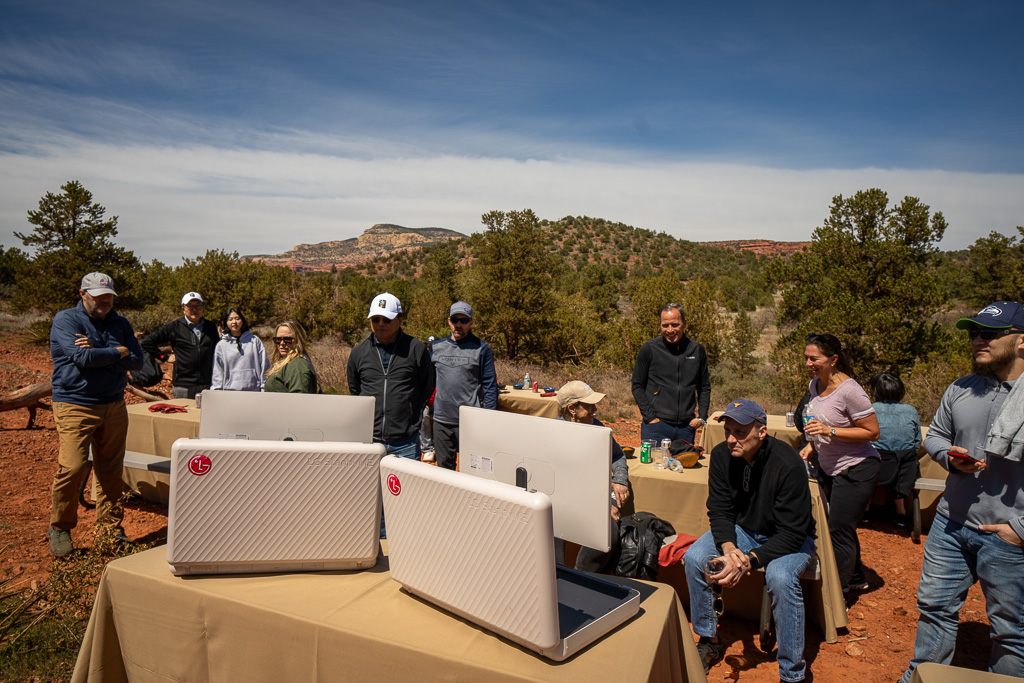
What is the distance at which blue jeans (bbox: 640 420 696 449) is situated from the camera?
15.6ft

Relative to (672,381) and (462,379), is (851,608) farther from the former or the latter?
(462,379)

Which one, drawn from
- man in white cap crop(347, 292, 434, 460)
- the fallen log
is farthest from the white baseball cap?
the fallen log

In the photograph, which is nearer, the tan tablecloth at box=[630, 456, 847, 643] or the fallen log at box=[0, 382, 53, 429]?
the tan tablecloth at box=[630, 456, 847, 643]

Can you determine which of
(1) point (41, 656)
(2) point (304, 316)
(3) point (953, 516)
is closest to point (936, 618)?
(3) point (953, 516)

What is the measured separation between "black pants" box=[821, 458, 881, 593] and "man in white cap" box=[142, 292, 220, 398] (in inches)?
214

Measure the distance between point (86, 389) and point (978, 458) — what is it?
5.32m

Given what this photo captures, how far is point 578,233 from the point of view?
2440 inches

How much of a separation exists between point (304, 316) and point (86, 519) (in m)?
15.4

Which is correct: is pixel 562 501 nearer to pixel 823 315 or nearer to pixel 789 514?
pixel 789 514

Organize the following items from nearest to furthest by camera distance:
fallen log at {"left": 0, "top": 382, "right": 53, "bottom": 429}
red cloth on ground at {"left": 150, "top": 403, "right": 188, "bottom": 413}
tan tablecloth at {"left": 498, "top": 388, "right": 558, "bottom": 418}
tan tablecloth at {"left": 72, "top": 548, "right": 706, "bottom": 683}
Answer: tan tablecloth at {"left": 72, "top": 548, "right": 706, "bottom": 683}
red cloth on ground at {"left": 150, "top": 403, "right": 188, "bottom": 413}
fallen log at {"left": 0, "top": 382, "right": 53, "bottom": 429}
tan tablecloth at {"left": 498, "top": 388, "right": 558, "bottom": 418}

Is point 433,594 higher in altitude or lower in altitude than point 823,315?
lower

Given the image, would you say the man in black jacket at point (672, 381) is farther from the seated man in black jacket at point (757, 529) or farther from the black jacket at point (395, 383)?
Result: the black jacket at point (395, 383)

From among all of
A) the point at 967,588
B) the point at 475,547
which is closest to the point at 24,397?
the point at 475,547

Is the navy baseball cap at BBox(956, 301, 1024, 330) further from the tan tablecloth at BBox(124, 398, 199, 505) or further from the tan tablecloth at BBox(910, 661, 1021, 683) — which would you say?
the tan tablecloth at BBox(124, 398, 199, 505)
